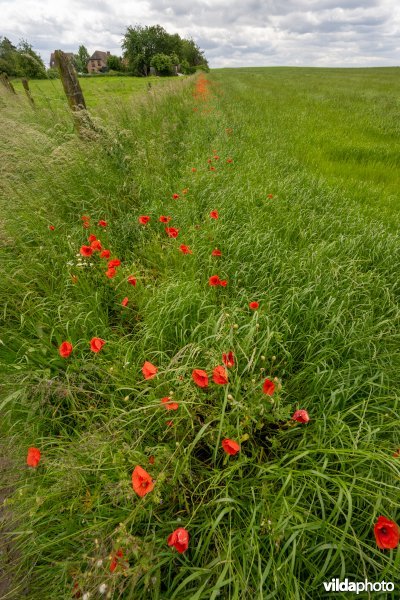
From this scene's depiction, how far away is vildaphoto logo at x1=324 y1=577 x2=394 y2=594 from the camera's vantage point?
1119 millimetres

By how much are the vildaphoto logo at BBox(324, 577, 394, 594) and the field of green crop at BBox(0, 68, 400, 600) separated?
0.03 metres

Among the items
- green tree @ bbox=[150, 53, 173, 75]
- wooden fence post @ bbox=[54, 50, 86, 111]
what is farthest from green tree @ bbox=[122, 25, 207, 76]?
wooden fence post @ bbox=[54, 50, 86, 111]

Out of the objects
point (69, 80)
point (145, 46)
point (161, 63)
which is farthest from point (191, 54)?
point (69, 80)

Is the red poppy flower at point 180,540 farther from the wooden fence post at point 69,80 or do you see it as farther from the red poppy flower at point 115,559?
the wooden fence post at point 69,80

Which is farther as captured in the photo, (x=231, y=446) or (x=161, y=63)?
(x=161, y=63)

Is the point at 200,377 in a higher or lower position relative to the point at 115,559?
higher

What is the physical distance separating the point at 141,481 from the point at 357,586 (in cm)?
93

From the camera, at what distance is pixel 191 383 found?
5.40 ft

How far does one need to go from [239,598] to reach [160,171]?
15.7ft

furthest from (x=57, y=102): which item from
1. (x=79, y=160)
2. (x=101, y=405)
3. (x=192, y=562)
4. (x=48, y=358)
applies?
(x=192, y=562)

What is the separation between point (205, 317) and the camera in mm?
2217

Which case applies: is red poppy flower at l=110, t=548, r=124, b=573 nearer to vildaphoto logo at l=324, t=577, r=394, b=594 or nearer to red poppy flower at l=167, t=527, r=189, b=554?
red poppy flower at l=167, t=527, r=189, b=554

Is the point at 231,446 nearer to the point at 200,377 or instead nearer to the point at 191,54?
the point at 200,377

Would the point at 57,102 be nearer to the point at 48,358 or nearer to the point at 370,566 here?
the point at 48,358
